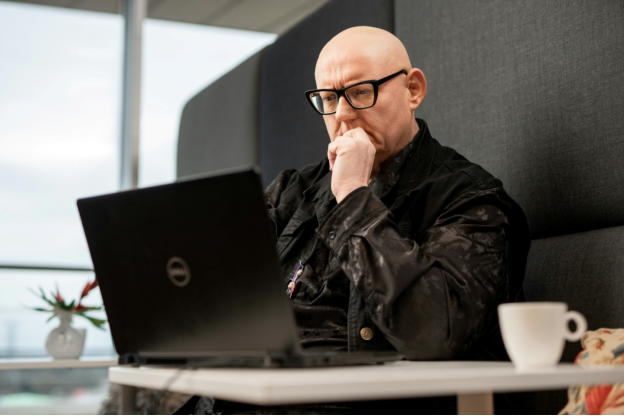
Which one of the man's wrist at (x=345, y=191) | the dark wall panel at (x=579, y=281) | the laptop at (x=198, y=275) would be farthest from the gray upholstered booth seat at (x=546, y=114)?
the laptop at (x=198, y=275)

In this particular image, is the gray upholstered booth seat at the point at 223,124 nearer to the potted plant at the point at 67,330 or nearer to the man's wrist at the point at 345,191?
the potted plant at the point at 67,330

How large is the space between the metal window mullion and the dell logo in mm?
3372

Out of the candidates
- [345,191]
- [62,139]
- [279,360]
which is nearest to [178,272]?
[279,360]

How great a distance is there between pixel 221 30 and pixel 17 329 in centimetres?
240

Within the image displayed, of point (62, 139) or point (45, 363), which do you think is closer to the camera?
point (45, 363)

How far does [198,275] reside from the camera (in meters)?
0.81

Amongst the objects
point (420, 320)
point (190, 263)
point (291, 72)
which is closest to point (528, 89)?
point (420, 320)

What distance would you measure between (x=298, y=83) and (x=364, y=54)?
1.09m

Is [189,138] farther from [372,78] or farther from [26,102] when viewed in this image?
[372,78]

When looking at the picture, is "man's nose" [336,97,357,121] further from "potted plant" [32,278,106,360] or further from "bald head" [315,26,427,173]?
"potted plant" [32,278,106,360]

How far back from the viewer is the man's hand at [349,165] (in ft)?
3.85

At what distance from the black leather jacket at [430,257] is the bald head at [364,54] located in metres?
0.20

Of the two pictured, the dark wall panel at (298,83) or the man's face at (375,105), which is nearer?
the man's face at (375,105)

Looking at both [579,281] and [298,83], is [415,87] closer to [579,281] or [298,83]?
[579,281]
